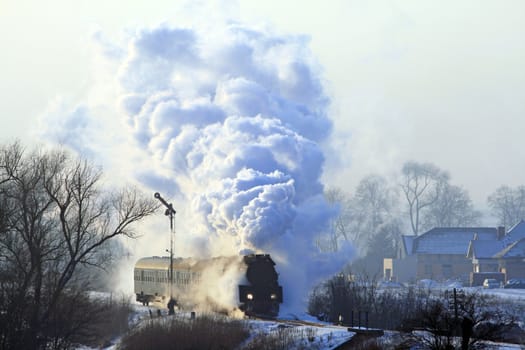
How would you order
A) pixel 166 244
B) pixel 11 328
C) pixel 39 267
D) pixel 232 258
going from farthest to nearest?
1. pixel 166 244
2. pixel 232 258
3. pixel 39 267
4. pixel 11 328

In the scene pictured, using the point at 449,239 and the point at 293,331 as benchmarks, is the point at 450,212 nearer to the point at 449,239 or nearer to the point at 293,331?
the point at 449,239

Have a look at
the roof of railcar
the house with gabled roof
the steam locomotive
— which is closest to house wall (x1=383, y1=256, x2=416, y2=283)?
the house with gabled roof

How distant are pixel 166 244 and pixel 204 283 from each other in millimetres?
28176

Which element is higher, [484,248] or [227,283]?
[484,248]

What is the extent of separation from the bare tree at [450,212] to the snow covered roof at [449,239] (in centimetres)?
1988

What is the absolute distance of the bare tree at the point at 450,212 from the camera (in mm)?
146250

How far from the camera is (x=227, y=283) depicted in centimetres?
5475

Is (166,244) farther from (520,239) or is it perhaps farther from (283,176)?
(520,239)

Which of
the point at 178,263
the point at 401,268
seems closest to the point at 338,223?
the point at 401,268

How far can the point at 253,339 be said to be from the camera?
4631 cm

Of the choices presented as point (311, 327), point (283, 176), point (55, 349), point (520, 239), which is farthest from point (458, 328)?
point (520, 239)

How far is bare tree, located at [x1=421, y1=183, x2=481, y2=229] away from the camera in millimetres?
146250

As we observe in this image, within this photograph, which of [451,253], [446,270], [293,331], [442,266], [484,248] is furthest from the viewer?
[442,266]

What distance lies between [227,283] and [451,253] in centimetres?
7242
